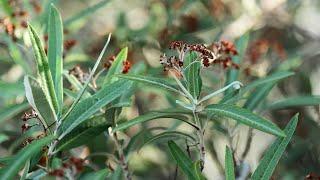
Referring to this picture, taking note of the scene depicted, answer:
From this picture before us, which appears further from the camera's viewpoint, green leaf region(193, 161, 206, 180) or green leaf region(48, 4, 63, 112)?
green leaf region(48, 4, 63, 112)

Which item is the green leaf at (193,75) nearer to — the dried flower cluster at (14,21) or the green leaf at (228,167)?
the green leaf at (228,167)

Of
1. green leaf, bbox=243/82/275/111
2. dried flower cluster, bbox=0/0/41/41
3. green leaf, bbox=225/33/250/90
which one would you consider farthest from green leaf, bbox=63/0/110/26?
green leaf, bbox=243/82/275/111

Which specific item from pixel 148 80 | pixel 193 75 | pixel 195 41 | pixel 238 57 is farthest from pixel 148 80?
pixel 195 41

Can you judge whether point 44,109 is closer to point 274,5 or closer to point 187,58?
point 187,58

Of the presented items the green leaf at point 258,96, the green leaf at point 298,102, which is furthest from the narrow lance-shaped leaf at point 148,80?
the green leaf at point 298,102

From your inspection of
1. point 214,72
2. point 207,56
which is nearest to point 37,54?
point 207,56

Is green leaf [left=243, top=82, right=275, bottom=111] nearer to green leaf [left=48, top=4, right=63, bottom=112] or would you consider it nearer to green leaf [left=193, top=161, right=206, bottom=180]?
green leaf [left=193, top=161, right=206, bottom=180]

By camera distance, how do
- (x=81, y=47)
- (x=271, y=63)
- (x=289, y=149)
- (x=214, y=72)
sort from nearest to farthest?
1. (x=289, y=149)
2. (x=214, y=72)
3. (x=271, y=63)
4. (x=81, y=47)
